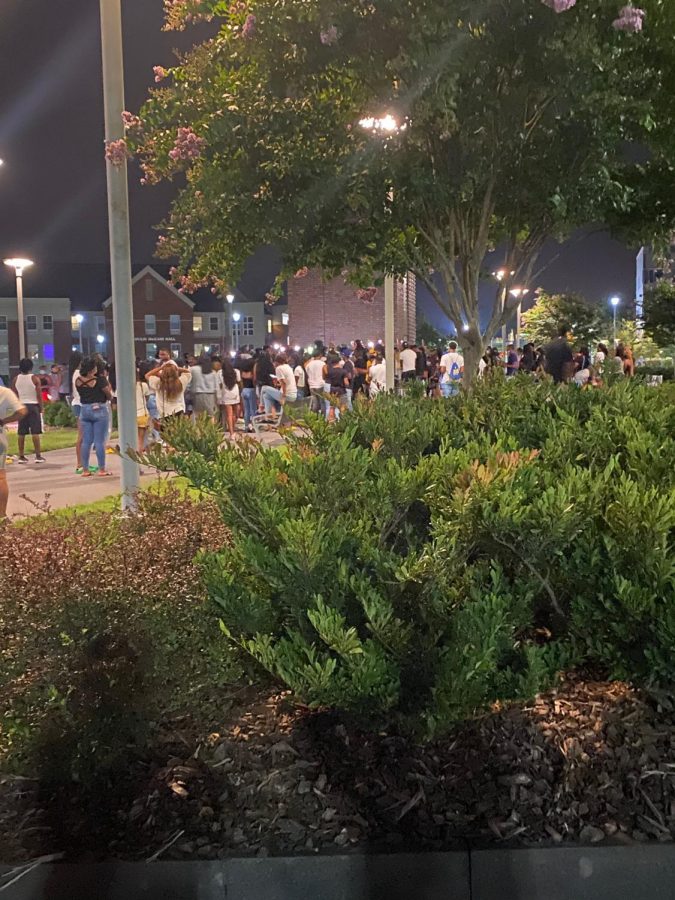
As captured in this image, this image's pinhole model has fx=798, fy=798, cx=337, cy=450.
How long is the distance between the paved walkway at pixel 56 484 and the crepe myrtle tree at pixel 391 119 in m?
2.83

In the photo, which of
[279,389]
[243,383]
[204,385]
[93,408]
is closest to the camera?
[93,408]

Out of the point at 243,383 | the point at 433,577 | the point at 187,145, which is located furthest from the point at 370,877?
the point at 243,383

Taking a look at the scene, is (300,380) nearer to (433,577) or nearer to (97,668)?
(97,668)

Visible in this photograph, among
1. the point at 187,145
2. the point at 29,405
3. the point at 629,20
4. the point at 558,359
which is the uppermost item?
the point at 629,20

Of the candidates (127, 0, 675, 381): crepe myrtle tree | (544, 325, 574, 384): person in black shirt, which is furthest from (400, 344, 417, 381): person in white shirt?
(127, 0, 675, 381): crepe myrtle tree

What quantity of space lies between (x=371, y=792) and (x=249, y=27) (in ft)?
19.0

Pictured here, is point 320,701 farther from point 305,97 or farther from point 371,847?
point 305,97

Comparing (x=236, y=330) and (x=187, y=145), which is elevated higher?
(x=236, y=330)

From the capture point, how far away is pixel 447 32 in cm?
594

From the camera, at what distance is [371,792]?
2.89 metres

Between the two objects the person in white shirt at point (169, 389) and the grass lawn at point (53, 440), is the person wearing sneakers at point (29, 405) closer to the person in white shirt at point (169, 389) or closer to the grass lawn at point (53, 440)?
the grass lawn at point (53, 440)

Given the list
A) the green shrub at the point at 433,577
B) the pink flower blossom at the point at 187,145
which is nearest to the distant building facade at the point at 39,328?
the pink flower blossom at the point at 187,145

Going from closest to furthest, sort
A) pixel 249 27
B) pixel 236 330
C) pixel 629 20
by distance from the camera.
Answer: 1. pixel 629 20
2. pixel 249 27
3. pixel 236 330

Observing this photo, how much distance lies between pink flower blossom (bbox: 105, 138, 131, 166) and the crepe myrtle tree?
0.11m
